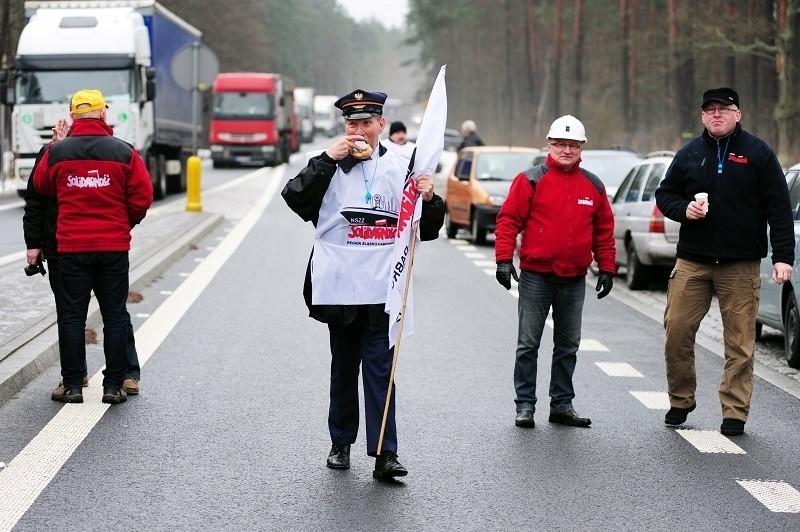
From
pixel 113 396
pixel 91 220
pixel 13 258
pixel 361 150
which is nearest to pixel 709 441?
pixel 361 150

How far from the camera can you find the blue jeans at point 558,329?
8664 mm

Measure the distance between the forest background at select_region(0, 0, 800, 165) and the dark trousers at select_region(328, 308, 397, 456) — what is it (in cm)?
2854

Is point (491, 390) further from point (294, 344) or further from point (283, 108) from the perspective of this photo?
point (283, 108)

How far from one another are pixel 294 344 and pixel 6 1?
33664 mm

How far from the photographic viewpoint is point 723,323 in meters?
8.51

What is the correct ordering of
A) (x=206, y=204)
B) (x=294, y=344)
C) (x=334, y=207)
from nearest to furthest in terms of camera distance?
(x=334, y=207), (x=294, y=344), (x=206, y=204)

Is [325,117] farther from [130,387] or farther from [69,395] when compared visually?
[69,395]

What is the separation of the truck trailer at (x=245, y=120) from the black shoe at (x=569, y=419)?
45445mm

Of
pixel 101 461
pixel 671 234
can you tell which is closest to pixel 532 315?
pixel 101 461

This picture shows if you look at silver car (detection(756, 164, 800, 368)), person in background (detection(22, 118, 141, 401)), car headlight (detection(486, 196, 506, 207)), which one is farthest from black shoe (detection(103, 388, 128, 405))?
car headlight (detection(486, 196, 506, 207))

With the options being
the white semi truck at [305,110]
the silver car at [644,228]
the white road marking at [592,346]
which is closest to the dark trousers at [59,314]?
the white road marking at [592,346]

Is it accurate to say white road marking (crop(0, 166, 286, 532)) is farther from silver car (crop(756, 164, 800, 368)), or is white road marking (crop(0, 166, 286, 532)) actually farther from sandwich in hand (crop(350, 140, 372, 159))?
silver car (crop(756, 164, 800, 368))

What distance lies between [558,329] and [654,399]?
3.69 feet

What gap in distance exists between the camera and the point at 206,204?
31.9 metres
